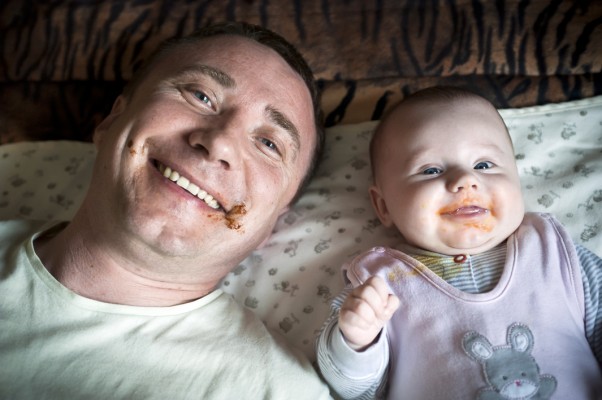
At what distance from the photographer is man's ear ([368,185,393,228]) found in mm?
1498

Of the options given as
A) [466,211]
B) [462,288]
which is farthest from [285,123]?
[462,288]

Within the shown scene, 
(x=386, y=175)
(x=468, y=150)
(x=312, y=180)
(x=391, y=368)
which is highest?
(x=468, y=150)

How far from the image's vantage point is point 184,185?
1.18 m

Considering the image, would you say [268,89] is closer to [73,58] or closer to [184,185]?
[184,185]

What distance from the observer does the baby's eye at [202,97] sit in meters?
1.30

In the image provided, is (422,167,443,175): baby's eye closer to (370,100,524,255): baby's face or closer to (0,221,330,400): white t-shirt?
(370,100,524,255): baby's face

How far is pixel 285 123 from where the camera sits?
135cm

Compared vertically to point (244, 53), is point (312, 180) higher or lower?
lower

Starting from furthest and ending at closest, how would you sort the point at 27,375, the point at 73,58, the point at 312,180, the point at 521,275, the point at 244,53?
the point at 73,58 → the point at 312,180 → the point at 244,53 → the point at 521,275 → the point at 27,375

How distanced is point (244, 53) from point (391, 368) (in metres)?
0.91

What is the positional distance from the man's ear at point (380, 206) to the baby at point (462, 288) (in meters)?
0.06

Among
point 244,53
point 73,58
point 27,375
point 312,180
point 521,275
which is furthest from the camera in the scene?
point 73,58

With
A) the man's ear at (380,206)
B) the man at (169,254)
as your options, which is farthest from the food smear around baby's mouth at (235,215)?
the man's ear at (380,206)

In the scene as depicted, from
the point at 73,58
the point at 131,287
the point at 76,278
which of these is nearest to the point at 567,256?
the point at 131,287
